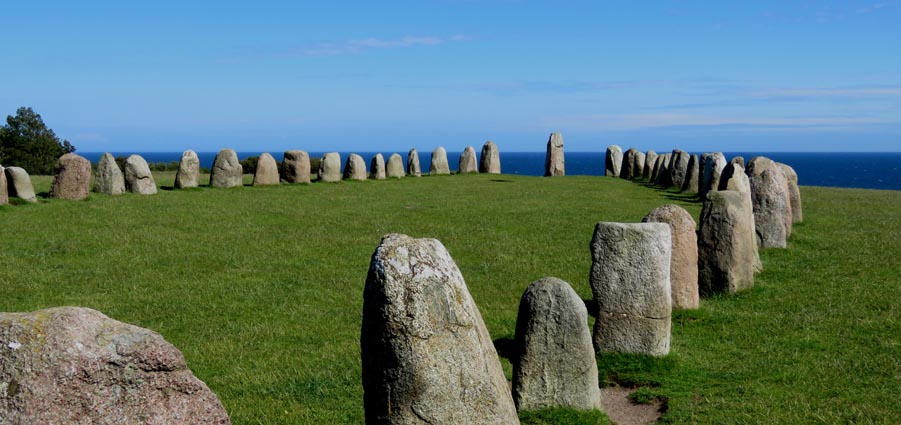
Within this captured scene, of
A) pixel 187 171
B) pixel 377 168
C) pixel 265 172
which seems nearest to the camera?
pixel 187 171

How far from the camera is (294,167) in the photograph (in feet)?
106

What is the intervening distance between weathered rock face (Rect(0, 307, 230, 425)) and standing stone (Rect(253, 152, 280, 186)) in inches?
1058

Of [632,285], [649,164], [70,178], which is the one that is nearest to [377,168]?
[649,164]

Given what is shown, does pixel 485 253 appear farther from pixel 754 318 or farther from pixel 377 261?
pixel 377 261

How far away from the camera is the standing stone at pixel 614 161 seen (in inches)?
1671

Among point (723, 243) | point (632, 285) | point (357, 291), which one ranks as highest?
point (723, 243)

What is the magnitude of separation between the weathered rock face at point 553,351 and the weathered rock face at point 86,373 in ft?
12.0

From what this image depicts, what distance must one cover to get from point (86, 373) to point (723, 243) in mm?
10649

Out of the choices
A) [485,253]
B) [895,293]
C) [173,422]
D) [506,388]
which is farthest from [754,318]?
[173,422]

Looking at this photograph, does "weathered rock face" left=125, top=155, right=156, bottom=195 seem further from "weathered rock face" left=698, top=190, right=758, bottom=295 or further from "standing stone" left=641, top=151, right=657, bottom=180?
"standing stone" left=641, top=151, right=657, bottom=180

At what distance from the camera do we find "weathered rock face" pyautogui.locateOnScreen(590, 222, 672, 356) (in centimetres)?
959

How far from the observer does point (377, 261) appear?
17.6 ft

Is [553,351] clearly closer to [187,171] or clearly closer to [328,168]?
[187,171]

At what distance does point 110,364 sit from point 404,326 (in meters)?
1.78
